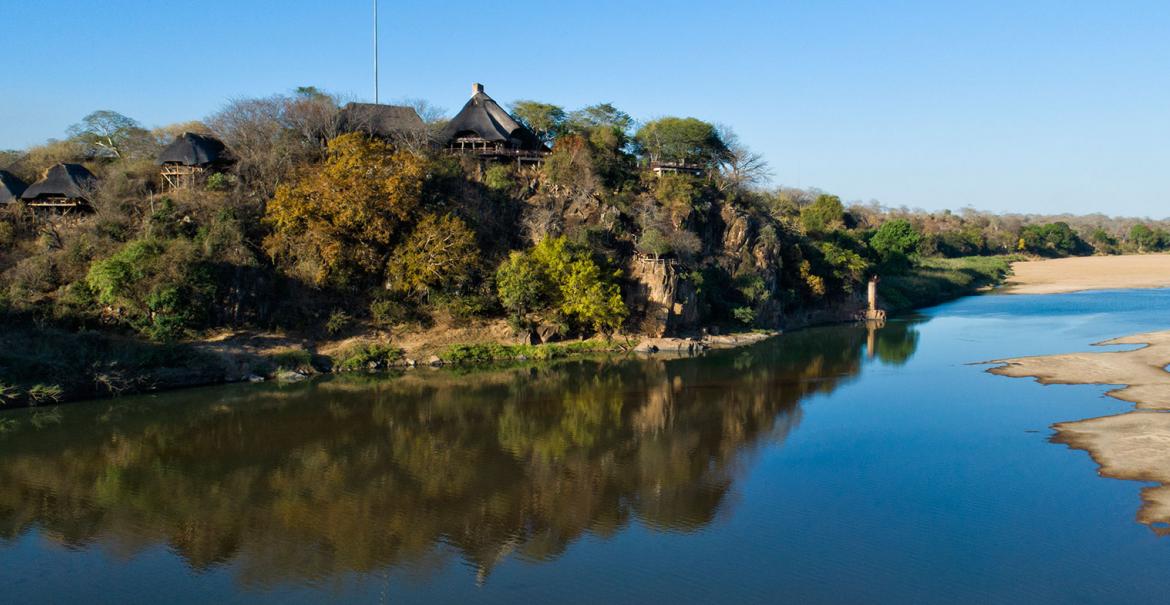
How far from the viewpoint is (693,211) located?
4238 cm

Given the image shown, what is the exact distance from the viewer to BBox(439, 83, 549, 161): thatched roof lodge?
40531mm

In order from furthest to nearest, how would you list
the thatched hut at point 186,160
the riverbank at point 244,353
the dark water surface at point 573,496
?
the thatched hut at point 186,160
the riverbank at point 244,353
the dark water surface at point 573,496

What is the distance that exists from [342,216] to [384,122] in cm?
880

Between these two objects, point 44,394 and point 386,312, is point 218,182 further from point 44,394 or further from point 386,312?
point 44,394

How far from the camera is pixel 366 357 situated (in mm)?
31219

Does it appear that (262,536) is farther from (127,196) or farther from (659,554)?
(127,196)

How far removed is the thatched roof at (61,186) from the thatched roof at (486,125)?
15.4 meters

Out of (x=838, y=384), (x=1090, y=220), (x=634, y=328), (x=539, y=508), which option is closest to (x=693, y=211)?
(x=634, y=328)

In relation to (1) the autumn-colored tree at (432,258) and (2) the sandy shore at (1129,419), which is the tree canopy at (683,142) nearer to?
(1) the autumn-colored tree at (432,258)

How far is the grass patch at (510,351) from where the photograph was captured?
3269cm

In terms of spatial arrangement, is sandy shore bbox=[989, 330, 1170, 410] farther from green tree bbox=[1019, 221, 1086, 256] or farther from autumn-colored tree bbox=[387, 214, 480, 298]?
green tree bbox=[1019, 221, 1086, 256]

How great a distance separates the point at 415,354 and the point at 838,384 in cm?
1618

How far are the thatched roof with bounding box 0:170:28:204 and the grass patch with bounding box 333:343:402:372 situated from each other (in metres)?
15.0

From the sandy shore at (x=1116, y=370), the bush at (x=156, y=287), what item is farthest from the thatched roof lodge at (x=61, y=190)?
the sandy shore at (x=1116, y=370)
